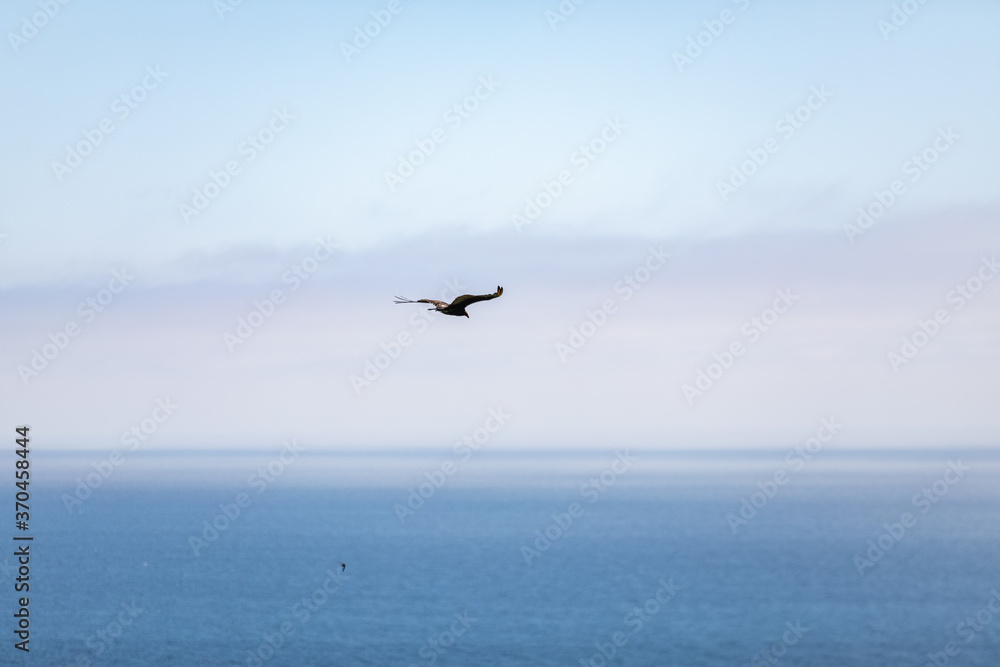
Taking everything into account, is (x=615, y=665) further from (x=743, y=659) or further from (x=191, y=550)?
(x=191, y=550)

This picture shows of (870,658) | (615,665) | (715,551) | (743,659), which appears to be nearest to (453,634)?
(615,665)

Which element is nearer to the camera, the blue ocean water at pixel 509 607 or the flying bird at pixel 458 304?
the flying bird at pixel 458 304

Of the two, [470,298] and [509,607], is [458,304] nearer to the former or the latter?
[470,298]

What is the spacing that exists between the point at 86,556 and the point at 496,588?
87.8 metres

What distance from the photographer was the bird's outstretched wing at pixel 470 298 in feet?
81.9

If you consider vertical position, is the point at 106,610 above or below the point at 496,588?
below

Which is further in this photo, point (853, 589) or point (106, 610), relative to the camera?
point (853, 589)

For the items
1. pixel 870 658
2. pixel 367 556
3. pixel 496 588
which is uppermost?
pixel 870 658

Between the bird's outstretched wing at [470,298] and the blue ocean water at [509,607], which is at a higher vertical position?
the bird's outstretched wing at [470,298]

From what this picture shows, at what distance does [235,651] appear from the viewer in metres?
116

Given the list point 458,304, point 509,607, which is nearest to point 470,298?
point 458,304

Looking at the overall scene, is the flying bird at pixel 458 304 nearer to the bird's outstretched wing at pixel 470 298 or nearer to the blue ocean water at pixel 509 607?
the bird's outstretched wing at pixel 470 298

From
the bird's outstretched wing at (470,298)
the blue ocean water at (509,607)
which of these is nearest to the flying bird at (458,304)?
the bird's outstretched wing at (470,298)

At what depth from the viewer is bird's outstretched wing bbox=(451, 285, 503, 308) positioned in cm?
2496
